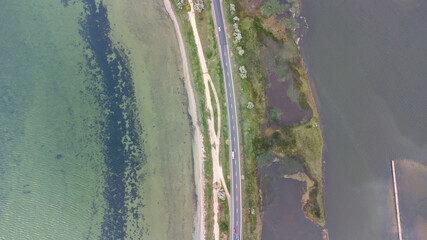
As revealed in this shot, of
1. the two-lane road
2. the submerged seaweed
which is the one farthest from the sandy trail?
the submerged seaweed

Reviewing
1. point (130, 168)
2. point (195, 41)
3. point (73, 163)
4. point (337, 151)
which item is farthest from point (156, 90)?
point (337, 151)

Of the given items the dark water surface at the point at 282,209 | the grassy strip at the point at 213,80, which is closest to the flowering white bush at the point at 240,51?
the grassy strip at the point at 213,80

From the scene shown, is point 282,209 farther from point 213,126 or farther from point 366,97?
point 366,97

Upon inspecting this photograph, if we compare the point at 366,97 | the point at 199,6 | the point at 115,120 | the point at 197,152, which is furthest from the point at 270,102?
the point at 115,120

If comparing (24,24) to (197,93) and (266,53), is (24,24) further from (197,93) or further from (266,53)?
(266,53)

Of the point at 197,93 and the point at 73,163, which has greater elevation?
the point at 197,93

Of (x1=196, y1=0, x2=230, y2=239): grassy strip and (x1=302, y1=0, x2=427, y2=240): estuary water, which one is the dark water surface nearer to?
(x1=302, y1=0, x2=427, y2=240): estuary water

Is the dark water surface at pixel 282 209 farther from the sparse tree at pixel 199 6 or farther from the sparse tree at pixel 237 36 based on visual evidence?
the sparse tree at pixel 199 6
